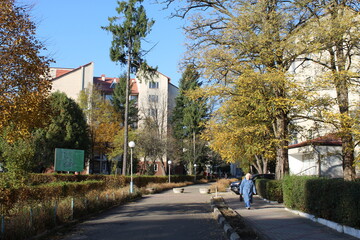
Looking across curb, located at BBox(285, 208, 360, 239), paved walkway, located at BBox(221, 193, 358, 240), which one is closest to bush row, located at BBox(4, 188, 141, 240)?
paved walkway, located at BBox(221, 193, 358, 240)

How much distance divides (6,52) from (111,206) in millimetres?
8857

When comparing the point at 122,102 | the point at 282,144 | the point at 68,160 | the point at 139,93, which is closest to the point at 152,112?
the point at 122,102

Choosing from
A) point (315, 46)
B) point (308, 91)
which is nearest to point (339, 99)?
point (308, 91)

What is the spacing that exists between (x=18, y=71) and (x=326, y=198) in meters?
9.67

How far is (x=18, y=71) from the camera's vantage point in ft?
33.4

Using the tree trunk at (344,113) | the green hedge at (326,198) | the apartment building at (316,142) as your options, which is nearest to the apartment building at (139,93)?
the apartment building at (316,142)

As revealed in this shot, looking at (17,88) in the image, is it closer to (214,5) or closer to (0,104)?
(0,104)

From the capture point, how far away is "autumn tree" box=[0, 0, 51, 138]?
993 cm

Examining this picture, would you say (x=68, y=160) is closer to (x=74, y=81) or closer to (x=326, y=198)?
(x=326, y=198)

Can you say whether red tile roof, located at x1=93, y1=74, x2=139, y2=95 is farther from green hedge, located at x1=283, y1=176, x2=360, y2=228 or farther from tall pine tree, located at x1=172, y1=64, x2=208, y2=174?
green hedge, located at x1=283, y1=176, x2=360, y2=228

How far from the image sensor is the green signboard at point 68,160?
23.4 m

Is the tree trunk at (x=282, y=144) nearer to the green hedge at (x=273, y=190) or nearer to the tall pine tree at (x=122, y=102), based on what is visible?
the green hedge at (x=273, y=190)

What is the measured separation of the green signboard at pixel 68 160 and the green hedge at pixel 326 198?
15.5 metres

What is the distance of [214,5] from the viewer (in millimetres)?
17453
